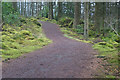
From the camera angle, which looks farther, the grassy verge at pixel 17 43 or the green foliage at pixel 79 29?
the green foliage at pixel 79 29

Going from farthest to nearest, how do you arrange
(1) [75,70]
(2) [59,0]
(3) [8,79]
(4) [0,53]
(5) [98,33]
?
1. (2) [59,0]
2. (5) [98,33]
3. (4) [0,53]
4. (1) [75,70]
5. (3) [8,79]

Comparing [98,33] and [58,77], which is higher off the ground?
[98,33]

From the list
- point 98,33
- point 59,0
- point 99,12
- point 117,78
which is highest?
point 59,0

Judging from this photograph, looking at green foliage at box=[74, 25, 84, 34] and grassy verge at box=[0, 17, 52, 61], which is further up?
green foliage at box=[74, 25, 84, 34]

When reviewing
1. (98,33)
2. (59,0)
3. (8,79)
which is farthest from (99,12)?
(8,79)

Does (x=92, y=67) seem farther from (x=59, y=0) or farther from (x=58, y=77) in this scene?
(x=59, y=0)

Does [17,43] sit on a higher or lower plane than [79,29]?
lower

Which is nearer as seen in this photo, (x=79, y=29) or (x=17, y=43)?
(x=17, y=43)

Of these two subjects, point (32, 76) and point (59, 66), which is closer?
point (32, 76)

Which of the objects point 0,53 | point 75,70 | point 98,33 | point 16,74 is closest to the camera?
point 16,74

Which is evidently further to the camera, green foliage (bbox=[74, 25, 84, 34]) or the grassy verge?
green foliage (bbox=[74, 25, 84, 34])

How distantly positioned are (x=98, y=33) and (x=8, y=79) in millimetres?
15828

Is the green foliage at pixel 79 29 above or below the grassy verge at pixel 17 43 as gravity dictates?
above

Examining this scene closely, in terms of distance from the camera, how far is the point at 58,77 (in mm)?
4734
